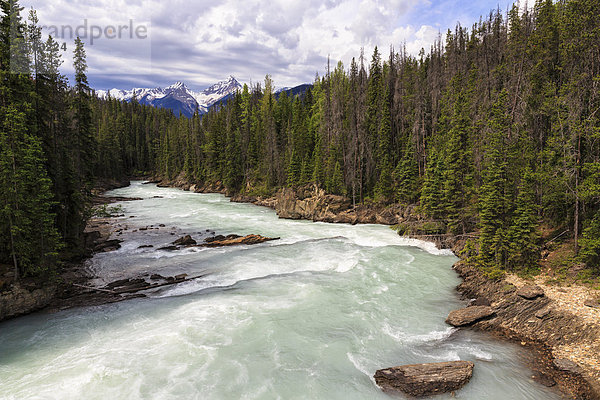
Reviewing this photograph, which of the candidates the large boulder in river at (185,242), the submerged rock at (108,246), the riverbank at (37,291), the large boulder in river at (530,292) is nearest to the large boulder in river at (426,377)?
the large boulder in river at (530,292)

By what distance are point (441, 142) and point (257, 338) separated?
102 feet

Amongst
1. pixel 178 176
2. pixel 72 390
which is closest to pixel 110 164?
pixel 178 176

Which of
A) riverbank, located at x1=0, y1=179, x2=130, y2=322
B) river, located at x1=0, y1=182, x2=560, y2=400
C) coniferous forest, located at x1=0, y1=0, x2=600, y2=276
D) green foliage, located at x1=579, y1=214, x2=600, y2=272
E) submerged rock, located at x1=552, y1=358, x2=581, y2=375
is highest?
coniferous forest, located at x1=0, y1=0, x2=600, y2=276

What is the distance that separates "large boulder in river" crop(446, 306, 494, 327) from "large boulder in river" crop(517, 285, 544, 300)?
62.9 inches

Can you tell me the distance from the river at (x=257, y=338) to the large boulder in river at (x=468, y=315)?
0.50m

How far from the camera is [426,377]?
966 cm

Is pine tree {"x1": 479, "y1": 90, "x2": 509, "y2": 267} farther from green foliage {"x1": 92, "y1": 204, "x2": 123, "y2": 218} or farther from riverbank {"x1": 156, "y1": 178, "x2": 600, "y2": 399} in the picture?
green foliage {"x1": 92, "y1": 204, "x2": 123, "y2": 218}

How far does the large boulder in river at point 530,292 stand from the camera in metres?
13.7

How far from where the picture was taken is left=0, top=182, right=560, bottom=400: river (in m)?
9.84

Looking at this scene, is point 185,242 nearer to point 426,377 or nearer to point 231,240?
point 231,240

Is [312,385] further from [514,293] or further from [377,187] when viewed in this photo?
[377,187]

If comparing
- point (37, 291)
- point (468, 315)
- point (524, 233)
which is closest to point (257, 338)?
point (468, 315)

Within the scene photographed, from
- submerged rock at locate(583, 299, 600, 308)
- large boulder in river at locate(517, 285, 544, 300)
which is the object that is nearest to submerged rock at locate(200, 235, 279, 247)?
large boulder in river at locate(517, 285, 544, 300)

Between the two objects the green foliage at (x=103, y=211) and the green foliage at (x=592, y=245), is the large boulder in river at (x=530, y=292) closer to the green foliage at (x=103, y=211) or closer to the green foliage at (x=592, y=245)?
the green foliage at (x=592, y=245)
